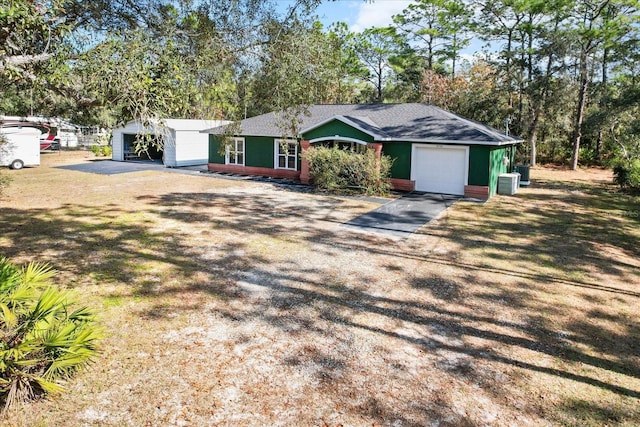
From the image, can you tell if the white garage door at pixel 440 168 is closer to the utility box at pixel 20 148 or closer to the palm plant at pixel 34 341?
the palm plant at pixel 34 341

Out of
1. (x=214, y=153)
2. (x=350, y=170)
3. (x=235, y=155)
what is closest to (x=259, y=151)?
(x=235, y=155)

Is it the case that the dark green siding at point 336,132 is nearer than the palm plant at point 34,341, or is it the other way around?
the palm plant at point 34,341

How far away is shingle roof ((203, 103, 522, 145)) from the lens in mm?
18422

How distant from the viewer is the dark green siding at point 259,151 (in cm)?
2359

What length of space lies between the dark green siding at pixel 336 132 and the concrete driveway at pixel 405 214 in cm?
353

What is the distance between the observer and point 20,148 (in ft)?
82.0

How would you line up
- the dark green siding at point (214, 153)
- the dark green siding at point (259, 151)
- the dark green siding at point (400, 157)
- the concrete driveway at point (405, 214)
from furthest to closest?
1. the dark green siding at point (214, 153)
2. the dark green siding at point (259, 151)
3. the dark green siding at point (400, 157)
4. the concrete driveway at point (405, 214)

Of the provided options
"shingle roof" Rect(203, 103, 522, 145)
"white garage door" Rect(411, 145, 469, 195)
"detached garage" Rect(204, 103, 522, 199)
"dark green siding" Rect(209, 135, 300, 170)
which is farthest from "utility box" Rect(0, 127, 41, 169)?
"white garage door" Rect(411, 145, 469, 195)

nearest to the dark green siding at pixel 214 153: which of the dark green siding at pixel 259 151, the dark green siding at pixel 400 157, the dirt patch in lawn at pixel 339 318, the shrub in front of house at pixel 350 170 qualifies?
the dark green siding at pixel 259 151

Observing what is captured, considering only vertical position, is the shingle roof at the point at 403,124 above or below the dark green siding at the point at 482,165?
above

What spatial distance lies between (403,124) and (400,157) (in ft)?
6.79

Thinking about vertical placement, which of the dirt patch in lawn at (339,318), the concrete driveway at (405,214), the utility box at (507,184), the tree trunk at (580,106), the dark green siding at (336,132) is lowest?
the dirt patch in lawn at (339,318)

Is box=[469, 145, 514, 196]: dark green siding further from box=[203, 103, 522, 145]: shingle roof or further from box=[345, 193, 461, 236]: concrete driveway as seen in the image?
box=[345, 193, 461, 236]: concrete driveway

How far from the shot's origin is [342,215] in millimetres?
14281
